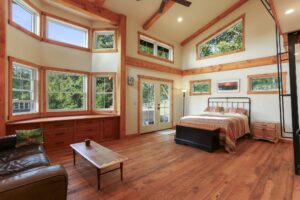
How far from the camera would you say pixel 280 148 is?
4121mm

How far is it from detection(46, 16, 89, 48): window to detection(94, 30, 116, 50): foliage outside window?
0.32 metres

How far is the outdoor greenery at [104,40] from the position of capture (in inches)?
210

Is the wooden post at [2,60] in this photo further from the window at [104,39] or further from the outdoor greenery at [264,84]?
the outdoor greenery at [264,84]

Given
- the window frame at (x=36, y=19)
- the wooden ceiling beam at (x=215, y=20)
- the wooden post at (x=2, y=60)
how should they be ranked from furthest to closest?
1. the wooden ceiling beam at (x=215, y=20)
2. the window frame at (x=36, y=19)
3. the wooden post at (x=2, y=60)

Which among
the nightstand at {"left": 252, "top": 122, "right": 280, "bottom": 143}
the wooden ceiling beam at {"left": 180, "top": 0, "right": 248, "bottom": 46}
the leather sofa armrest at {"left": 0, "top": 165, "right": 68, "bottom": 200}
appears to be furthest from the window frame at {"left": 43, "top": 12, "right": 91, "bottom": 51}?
the nightstand at {"left": 252, "top": 122, "right": 280, "bottom": 143}

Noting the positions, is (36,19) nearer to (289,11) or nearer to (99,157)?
(99,157)

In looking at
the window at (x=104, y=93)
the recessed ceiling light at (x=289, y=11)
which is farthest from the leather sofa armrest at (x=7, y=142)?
the recessed ceiling light at (x=289, y=11)

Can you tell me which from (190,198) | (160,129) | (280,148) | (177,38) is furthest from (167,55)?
(190,198)

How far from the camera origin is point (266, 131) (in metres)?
4.72

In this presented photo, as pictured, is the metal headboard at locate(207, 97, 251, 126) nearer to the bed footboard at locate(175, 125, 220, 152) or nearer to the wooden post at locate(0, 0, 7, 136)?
the bed footboard at locate(175, 125, 220, 152)

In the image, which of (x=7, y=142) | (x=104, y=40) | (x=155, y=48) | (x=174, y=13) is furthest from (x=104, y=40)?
(x=7, y=142)

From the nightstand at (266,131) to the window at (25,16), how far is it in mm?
6926

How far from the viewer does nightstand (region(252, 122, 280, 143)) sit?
4.60 meters

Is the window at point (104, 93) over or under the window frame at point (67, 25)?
under
